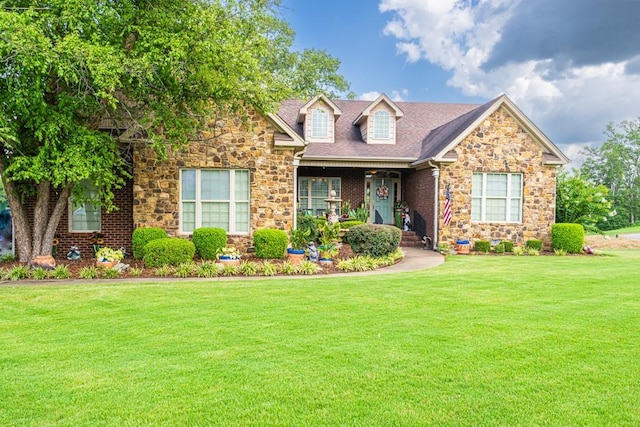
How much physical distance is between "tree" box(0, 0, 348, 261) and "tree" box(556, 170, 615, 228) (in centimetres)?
1305

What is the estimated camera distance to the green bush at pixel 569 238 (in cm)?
1500

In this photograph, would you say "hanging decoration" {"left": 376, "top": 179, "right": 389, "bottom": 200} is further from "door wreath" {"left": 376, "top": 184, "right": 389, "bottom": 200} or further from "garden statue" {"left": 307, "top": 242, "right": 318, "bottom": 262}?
"garden statue" {"left": 307, "top": 242, "right": 318, "bottom": 262}

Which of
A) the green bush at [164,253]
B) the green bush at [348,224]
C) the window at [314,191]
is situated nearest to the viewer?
the green bush at [164,253]

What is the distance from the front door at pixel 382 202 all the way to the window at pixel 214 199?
7794 mm

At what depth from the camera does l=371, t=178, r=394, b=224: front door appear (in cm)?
1897

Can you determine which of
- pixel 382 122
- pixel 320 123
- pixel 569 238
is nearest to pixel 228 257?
pixel 320 123

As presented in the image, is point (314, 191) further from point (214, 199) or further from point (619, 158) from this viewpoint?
point (619, 158)

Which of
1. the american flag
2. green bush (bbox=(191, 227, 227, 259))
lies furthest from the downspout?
green bush (bbox=(191, 227, 227, 259))

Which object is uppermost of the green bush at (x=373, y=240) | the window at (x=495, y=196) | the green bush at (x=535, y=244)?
the window at (x=495, y=196)

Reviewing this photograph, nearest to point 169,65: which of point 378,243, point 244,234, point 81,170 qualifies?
point 81,170

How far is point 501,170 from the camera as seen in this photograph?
15258mm

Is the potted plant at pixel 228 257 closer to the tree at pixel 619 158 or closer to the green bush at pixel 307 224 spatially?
the green bush at pixel 307 224

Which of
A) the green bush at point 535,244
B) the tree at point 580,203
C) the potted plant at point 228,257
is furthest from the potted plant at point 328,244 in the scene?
the tree at point 580,203

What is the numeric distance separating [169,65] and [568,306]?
9131 millimetres
